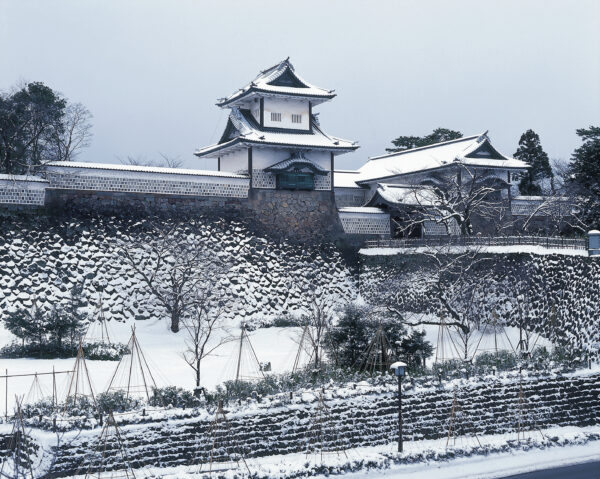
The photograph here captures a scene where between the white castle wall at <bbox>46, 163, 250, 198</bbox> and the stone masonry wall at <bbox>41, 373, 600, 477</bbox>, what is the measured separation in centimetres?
1417

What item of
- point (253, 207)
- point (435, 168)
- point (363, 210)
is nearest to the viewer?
point (253, 207)

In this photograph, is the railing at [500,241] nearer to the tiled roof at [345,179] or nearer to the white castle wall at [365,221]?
the white castle wall at [365,221]

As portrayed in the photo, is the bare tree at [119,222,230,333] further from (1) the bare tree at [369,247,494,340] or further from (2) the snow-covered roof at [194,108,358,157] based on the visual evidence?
(1) the bare tree at [369,247,494,340]

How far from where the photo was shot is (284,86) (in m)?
34.8

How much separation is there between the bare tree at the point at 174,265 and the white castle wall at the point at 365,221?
22.4ft

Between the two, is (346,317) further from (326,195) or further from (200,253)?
(326,195)

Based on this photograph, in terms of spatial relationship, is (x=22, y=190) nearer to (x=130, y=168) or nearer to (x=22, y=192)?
(x=22, y=192)

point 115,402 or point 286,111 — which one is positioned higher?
point 286,111

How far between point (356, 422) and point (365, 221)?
17.0 m

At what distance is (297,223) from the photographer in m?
33.1

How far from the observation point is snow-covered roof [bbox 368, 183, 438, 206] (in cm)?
3390

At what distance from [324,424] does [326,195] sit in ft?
56.6

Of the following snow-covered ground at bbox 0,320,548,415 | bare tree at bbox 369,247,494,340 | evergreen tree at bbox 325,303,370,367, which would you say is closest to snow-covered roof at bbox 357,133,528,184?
bare tree at bbox 369,247,494,340

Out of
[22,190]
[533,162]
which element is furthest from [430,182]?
[22,190]
